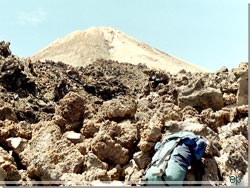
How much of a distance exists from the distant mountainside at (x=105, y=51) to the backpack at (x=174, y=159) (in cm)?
3915

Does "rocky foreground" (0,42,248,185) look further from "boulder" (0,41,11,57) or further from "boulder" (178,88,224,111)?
"boulder" (0,41,11,57)

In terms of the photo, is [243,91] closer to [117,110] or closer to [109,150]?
[117,110]

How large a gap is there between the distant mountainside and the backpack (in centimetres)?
3915

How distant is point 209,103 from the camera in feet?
18.1

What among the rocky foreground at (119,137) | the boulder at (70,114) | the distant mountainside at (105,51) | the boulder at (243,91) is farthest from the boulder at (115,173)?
the distant mountainside at (105,51)

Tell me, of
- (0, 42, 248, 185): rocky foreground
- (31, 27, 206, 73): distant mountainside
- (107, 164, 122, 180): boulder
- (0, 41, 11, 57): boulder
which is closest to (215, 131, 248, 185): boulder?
(0, 42, 248, 185): rocky foreground

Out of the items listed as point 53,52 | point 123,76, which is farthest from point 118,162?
point 53,52

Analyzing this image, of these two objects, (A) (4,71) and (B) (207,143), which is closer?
(B) (207,143)

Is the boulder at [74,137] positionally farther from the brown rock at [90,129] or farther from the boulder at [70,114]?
the boulder at [70,114]

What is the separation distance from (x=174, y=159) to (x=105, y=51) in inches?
1833

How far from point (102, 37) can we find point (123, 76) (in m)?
28.6

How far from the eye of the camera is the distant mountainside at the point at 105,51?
45.9m

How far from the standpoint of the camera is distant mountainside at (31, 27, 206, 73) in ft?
151

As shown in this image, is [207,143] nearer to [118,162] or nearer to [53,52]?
[118,162]
